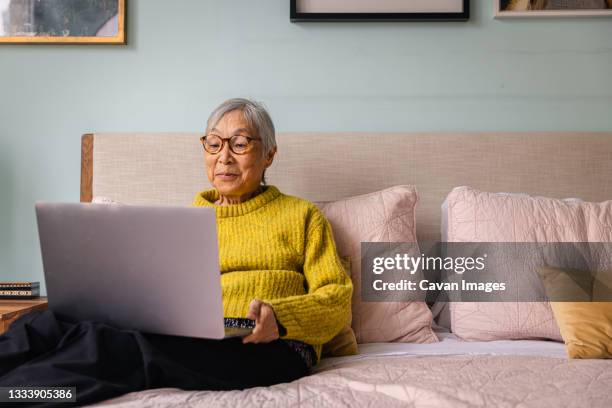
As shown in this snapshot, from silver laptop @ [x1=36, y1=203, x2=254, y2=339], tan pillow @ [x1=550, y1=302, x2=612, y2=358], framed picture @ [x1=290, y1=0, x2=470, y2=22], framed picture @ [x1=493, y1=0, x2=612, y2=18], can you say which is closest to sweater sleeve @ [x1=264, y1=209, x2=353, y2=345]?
silver laptop @ [x1=36, y1=203, x2=254, y2=339]

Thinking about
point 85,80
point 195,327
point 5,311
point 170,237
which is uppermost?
point 85,80

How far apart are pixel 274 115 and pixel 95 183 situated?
670 mm

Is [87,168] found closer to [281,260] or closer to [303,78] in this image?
[303,78]

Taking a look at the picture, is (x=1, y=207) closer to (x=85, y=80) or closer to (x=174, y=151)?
(x=85, y=80)

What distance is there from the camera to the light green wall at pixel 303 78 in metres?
2.22

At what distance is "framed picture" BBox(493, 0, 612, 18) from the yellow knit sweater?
1150 millimetres

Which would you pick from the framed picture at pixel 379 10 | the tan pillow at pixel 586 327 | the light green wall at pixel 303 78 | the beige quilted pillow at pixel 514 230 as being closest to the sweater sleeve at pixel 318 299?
the beige quilted pillow at pixel 514 230

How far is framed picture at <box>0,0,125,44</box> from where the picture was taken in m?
2.23

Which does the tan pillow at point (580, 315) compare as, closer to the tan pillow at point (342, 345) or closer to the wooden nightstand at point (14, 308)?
the tan pillow at point (342, 345)

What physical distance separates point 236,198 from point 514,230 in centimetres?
79

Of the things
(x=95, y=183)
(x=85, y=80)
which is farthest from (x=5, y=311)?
(x=85, y=80)

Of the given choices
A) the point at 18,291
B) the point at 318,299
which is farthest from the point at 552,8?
the point at 18,291

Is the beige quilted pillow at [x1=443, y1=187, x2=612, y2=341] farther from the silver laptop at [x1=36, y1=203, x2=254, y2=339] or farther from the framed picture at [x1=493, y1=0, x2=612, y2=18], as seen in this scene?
the silver laptop at [x1=36, y1=203, x2=254, y2=339]

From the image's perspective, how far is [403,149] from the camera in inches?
82.4
